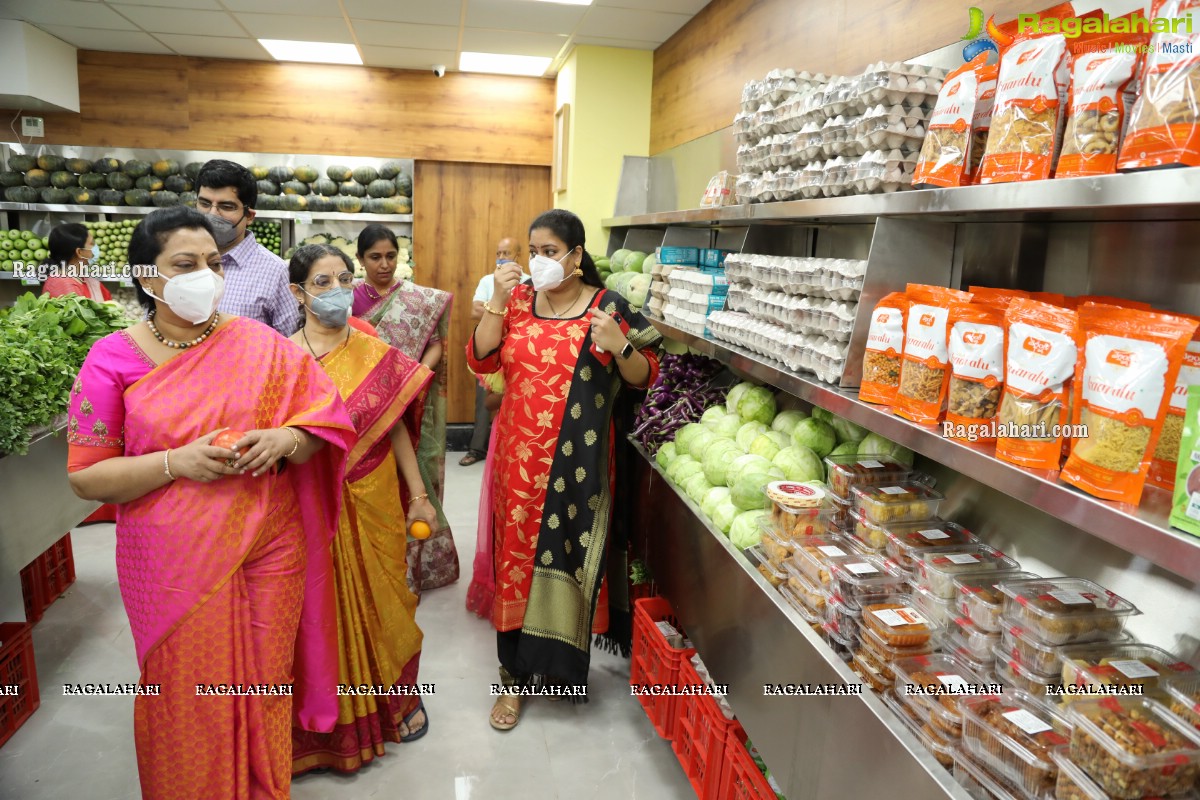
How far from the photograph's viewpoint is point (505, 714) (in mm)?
2791

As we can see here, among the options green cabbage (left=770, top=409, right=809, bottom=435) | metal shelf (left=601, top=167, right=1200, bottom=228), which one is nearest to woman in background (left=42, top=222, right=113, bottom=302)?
green cabbage (left=770, top=409, right=809, bottom=435)

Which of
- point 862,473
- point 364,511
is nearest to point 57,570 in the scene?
point 364,511

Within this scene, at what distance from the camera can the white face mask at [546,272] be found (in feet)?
8.32

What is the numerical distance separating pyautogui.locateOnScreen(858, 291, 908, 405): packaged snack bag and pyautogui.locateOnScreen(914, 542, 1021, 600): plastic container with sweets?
34cm

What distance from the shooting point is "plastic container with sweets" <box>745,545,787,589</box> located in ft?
6.18

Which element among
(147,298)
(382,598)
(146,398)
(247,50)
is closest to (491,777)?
(382,598)

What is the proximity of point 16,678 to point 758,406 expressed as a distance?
2751mm

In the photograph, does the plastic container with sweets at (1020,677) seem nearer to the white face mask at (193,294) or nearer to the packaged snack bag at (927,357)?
the packaged snack bag at (927,357)

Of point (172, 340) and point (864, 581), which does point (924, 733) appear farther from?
point (172, 340)

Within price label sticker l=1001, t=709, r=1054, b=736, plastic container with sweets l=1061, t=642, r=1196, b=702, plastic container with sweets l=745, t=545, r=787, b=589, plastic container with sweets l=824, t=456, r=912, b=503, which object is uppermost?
plastic container with sweets l=824, t=456, r=912, b=503

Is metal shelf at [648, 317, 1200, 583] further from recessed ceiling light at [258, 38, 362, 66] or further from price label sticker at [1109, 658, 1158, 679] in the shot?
recessed ceiling light at [258, 38, 362, 66]

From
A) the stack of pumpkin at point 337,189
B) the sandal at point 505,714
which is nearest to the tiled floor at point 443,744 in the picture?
the sandal at point 505,714

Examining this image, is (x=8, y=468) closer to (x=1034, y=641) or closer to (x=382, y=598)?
(x=382, y=598)

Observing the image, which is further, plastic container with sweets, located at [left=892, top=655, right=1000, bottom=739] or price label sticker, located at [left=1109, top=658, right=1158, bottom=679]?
plastic container with sweets, located at [left=892, top=655, right=1000, bottom=739]
